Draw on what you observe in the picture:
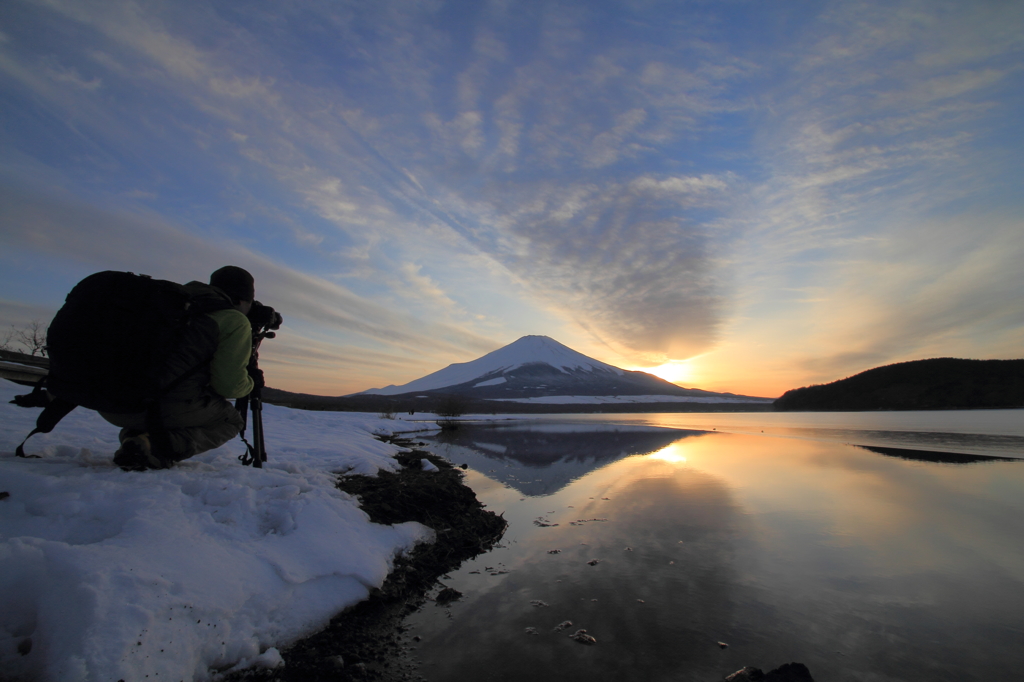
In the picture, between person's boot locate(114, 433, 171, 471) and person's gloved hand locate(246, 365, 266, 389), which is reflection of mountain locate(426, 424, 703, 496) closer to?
person's gloved hand locate(246, 365, 266, 389)

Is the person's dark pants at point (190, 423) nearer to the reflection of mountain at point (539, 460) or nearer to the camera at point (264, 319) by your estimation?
the camera at point (264, 319)

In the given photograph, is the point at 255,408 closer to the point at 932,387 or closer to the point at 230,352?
the point at 230,352

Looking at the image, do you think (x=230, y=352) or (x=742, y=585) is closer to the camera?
(x=230, y=352)

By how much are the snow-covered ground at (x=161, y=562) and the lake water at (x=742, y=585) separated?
128 cm

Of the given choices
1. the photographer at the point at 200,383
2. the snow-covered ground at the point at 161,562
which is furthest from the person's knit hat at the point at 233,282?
the snow-covered ground at the point at 161,562

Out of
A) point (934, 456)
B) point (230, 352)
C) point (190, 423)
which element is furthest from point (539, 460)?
point (230, 352)

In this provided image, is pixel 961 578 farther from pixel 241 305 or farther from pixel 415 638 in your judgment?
pixel 241 305

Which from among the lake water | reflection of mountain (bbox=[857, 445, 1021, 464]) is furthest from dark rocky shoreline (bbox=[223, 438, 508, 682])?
reflection of mountain (bbox=[857, 445, 1021, 464])

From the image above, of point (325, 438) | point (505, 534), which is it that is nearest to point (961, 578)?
point (505, 534)

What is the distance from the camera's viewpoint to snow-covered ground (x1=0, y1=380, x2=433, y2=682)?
254cm

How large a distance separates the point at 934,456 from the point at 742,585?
61.9 feet

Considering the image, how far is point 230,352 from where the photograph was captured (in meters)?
4.60

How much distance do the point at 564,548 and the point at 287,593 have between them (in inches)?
185

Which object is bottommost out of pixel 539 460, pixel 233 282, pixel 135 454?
pixel 539 460
